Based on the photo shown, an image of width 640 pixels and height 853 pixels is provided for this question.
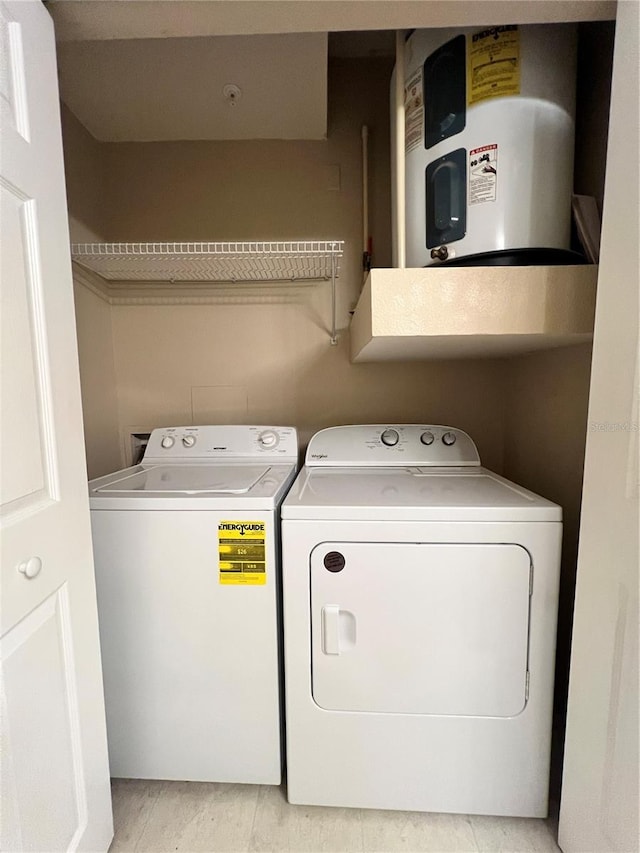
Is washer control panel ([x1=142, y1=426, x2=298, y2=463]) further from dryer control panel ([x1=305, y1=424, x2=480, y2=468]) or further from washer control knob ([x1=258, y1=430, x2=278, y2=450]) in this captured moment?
dryer control panel ([x1=305, y1=424, x2=480, y2=468])

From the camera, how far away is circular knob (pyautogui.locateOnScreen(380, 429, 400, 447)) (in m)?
1.75

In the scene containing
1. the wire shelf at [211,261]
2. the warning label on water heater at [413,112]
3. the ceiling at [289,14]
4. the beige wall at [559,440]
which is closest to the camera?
the ceiling at [289,14]

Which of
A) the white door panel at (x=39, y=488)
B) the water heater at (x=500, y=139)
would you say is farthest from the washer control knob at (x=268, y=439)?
the water heater at (x=500, y=139)

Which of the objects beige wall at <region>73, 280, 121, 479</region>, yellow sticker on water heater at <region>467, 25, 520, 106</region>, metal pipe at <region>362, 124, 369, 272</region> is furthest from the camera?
metal pipe at <region>362, 124, 369, 272</region>

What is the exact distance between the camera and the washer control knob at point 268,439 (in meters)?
1.80

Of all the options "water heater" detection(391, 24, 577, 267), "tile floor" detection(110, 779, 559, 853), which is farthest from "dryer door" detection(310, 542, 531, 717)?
"water heater" detection(391, 24, 577, 267)

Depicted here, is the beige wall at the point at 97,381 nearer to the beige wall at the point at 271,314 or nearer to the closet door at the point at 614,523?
the beige wall at the point at 271,314

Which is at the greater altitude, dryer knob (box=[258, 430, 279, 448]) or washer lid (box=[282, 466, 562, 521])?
dryer knob (box=[258, 430, 279, 448])

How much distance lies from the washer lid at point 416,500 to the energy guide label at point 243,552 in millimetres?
110

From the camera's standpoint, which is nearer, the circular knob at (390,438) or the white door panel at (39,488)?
the white door panel at (39,488)

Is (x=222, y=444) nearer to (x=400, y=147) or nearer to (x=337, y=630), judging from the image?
(x=337, y=630)

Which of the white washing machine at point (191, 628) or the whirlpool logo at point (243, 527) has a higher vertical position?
the whirlpool logo at point (243, 527)

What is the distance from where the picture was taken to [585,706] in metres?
1.00

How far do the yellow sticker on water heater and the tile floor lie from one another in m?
1.97
